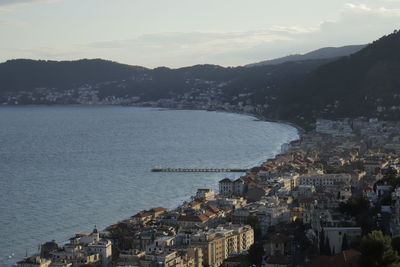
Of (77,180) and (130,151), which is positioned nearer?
(77,180)

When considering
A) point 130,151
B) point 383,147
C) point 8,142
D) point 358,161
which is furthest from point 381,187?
point 8,142

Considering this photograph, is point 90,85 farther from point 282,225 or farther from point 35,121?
point 282,225

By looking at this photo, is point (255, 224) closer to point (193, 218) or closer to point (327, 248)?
point (193, 218)

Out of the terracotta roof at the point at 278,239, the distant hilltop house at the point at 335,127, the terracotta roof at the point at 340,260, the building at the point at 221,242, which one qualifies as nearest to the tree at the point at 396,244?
the terracotta roof at the point at 340,260

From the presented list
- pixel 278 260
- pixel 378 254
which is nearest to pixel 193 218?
pixel 278 260

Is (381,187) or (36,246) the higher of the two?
(381,187)

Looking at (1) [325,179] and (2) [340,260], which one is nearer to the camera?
(2) [340,260]

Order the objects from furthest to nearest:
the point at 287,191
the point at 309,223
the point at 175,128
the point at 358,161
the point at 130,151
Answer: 1. the point at 175,128
2. the point at 130,151
3. the point at 358,161
4. the point at 287,191
5. the point at 309,223
